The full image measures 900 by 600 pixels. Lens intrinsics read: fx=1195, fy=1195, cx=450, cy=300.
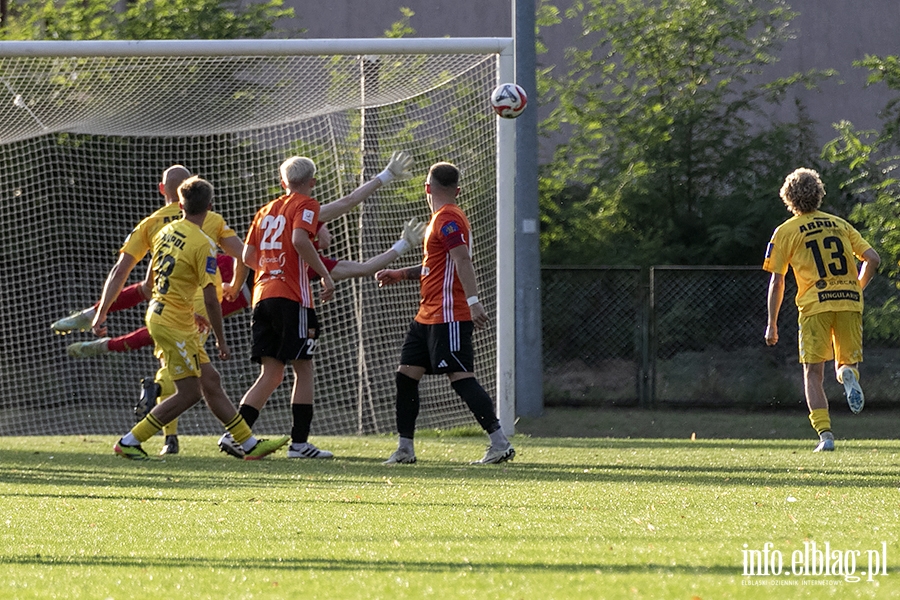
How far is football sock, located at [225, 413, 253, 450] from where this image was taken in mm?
7680

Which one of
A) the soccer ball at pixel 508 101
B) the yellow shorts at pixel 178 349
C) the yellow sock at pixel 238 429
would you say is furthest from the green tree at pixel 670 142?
the yellow shorts at pixel 178 349

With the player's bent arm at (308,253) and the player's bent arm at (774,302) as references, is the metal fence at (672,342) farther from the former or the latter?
the player's bent arm at (308,253)

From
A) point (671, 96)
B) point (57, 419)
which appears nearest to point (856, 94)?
point (671, 96)

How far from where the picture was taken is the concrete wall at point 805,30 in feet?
62.0

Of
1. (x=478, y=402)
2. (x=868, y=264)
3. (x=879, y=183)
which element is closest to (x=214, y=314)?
(x=478, y=402)

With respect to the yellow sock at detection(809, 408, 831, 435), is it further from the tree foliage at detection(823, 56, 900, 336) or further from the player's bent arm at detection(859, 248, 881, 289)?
the tree foliage at detection(823, 56, 900, 336)

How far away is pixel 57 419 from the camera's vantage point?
13336 millimetres

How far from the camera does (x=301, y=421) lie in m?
7.91

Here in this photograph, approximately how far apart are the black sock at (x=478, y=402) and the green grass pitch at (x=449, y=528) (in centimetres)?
29

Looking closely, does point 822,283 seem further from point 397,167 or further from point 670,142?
point 670,142

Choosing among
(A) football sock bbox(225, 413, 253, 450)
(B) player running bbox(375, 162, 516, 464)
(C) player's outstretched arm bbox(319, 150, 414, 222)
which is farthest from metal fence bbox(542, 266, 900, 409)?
(A) football sock bbox(225, 413, 253, 450)

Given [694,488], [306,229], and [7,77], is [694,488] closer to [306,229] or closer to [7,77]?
[306,229]

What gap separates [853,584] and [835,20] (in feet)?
57.7

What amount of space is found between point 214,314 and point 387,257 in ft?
4.12
